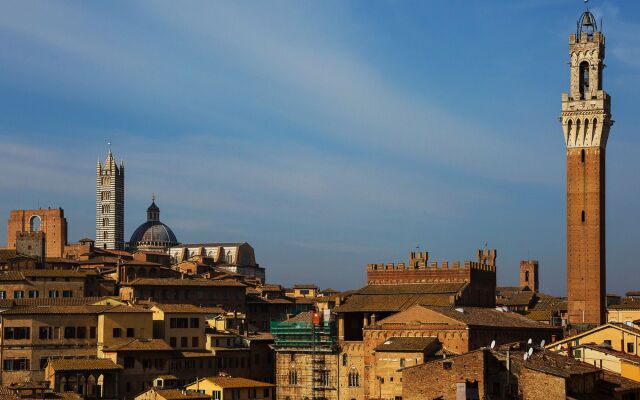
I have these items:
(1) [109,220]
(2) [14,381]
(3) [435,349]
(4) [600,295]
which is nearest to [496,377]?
(3) [435,349]

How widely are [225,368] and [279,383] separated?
413 centimetres

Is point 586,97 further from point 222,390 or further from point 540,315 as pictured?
point 222,390

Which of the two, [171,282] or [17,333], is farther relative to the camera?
[171,282]

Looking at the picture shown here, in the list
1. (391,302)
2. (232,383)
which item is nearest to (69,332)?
(232,383)

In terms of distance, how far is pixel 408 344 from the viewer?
7200 centimetres

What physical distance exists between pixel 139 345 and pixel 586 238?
3469 cm

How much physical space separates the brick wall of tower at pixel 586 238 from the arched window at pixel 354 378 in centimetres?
1877

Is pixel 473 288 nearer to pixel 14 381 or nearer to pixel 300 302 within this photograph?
pixel 300 302

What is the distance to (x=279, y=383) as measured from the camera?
8325 cm

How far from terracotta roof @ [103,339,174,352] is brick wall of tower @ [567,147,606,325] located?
31.2 m

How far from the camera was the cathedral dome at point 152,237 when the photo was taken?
17450cm

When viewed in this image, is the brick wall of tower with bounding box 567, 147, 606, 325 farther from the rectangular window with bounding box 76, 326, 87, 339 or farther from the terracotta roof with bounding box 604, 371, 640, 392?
the rectangular window with bounding box 76, 326, 87, 339

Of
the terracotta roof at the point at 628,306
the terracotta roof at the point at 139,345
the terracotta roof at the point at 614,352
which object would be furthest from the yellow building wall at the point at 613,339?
the terracotta roof at the point at 628,306

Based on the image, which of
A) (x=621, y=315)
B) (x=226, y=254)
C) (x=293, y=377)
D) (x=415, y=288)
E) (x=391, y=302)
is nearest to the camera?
(x=293, y=377)
